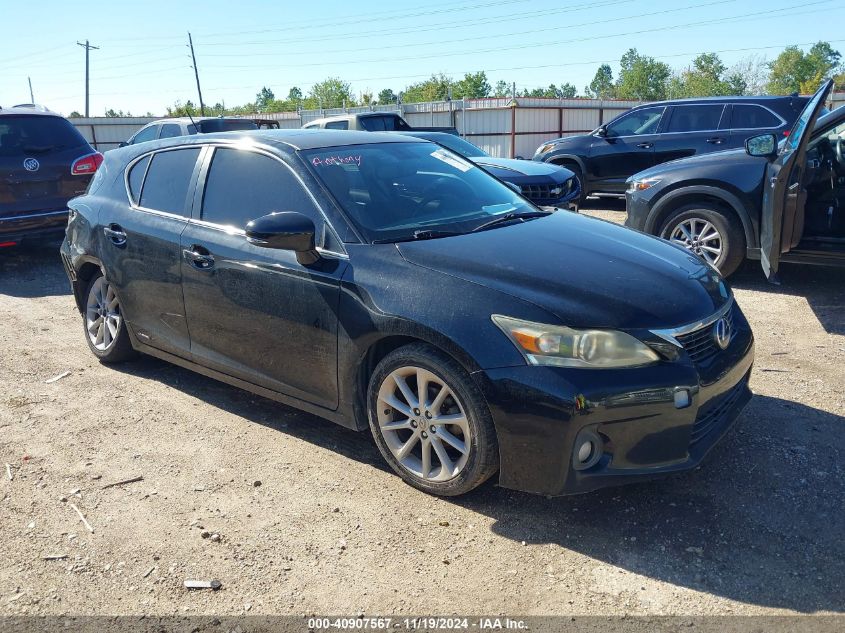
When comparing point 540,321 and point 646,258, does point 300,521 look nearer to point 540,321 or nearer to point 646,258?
point 540,321

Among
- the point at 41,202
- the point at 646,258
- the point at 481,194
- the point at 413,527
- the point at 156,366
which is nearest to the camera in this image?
the point at 413,527

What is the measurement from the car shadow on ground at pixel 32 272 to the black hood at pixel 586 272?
589 cm

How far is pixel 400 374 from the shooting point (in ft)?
10.5

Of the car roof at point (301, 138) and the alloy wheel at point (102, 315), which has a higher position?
the car roof at point (301, 138)

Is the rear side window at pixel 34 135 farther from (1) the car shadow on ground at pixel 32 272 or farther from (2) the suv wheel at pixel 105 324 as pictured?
(2) the suv wheel at pixel 105 324

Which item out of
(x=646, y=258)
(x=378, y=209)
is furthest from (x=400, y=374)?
(x=646, y=258)

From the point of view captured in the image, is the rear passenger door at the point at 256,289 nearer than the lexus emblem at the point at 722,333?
No

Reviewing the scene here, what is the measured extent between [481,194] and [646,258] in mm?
1123

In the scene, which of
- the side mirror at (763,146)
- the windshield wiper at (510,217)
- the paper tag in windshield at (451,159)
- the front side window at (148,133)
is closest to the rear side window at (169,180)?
the paper tag in windshield at (451,159)

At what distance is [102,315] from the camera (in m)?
5.09

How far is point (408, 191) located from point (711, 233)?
402cm

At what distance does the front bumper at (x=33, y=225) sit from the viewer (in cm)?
801

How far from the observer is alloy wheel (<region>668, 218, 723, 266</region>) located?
21.9 feet

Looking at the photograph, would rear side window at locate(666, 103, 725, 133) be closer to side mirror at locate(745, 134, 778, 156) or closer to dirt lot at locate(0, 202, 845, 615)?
side mirror at locate(745, 134, 778, 156)
